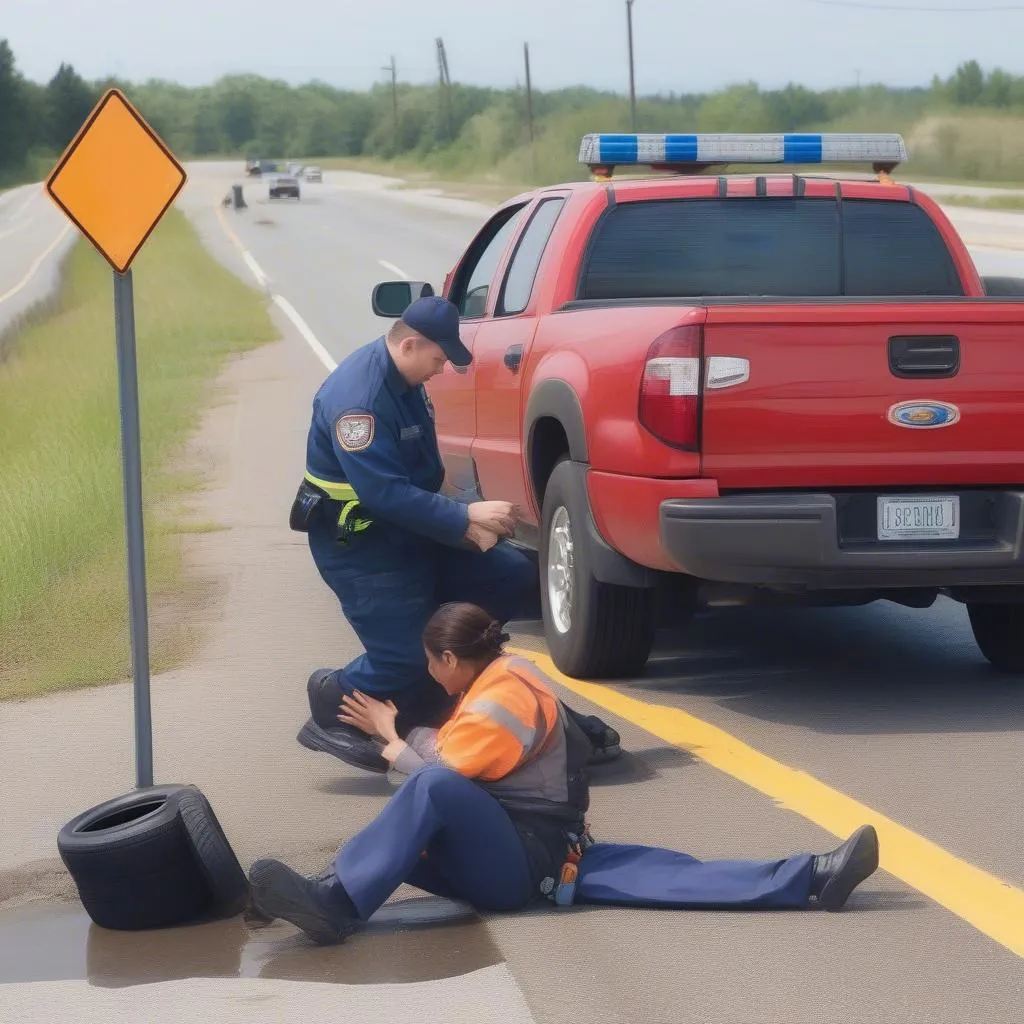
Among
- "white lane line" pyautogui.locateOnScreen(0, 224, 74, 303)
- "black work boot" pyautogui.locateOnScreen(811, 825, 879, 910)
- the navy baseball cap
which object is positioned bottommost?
"white lane line" pyautogui.locateOnScreen(0, 224, 74, 303)

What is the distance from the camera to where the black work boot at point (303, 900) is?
4.61m

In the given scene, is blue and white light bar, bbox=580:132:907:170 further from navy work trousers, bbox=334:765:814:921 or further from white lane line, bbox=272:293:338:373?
white lane line, bbox=272:293:338:373

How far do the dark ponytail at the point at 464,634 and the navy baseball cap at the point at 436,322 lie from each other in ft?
4.09

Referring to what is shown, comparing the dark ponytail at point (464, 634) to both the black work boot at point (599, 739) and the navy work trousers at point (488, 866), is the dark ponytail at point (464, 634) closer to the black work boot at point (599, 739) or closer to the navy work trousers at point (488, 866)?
the navy work trousers at point (488, 866)

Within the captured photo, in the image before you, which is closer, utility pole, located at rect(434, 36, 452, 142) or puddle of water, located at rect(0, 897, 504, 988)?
puddle of water, located at rect(0, 897, 504, 988)

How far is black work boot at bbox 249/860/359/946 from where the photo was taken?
461 cm

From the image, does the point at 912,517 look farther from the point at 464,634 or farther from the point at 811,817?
the point at 464,634

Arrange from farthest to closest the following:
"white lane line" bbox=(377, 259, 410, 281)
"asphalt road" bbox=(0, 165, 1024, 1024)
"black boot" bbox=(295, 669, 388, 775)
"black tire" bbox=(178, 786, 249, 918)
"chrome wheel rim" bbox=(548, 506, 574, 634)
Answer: "white lane line" bbox=(377, 259, 410, 281) < "chrome wheel rim" bbox=(548, 506, 574, 634) < "black boot" bbox=(295, 669, 388, 775) < "black tire" bbox=(178, 786, 249, 918) < "asphalt road" bbox=(0, 165, 1024, 1024)

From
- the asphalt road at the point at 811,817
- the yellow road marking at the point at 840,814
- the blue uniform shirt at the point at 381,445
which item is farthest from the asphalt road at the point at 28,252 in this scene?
the blue uniform shirt at the point at 381,445

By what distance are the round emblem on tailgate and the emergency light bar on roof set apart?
2.45 m

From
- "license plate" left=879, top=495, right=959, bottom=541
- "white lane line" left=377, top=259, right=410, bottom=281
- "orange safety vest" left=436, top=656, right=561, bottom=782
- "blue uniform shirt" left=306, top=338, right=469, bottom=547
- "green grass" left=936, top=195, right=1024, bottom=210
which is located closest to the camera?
"orange safety vest" left=436, top=656, right=561, bottom=782

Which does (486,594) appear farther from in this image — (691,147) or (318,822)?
(691,147)

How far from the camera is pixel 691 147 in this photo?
30.0 ft

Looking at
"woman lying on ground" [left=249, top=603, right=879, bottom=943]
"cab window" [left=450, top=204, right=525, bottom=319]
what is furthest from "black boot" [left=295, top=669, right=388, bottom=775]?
"cab window" [left=450, top=204, right=525, bottom=319]
